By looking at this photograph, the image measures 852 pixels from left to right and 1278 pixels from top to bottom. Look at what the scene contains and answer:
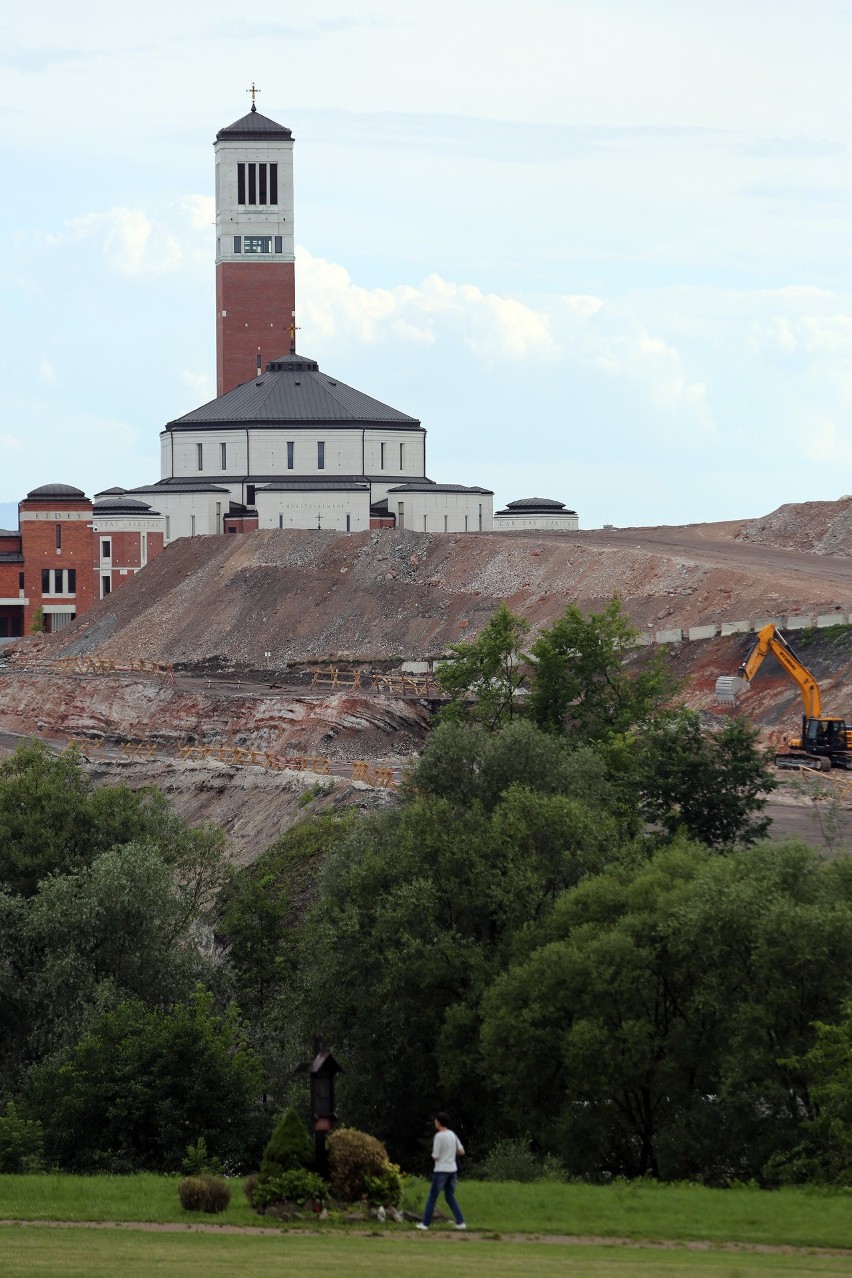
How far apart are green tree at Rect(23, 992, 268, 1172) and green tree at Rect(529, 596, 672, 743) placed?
70.8 feet

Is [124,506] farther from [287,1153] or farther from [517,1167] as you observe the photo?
[287,1153]

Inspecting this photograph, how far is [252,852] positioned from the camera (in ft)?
153

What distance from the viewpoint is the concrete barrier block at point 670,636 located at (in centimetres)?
6762

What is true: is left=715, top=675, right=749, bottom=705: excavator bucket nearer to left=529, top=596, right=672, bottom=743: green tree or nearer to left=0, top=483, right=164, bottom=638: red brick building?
left=529, top=596, right=672, bottom=743: green tree

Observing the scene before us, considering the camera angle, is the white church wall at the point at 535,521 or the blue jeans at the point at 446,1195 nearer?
the blue jeans at the point at 446,1195

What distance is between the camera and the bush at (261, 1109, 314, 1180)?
64.1ft

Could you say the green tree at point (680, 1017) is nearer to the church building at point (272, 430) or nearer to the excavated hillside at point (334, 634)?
the excavated hillside at point (334, 634)

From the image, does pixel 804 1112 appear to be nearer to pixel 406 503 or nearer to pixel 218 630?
pixel 218 630

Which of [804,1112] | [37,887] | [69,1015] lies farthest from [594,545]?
[804,1112]

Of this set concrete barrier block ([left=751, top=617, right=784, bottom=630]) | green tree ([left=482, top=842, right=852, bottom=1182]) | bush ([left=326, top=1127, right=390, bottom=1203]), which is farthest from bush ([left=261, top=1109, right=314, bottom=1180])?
concrete barrier block ([left=751, top=617, right=784, bottom=630])

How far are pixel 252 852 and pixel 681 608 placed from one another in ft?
95.8

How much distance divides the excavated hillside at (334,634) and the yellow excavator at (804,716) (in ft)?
2.92

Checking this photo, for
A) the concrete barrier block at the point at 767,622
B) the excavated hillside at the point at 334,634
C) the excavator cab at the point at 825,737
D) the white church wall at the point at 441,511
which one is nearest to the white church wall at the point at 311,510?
the white church wall at the point at 441,511

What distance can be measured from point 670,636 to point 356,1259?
171ft
